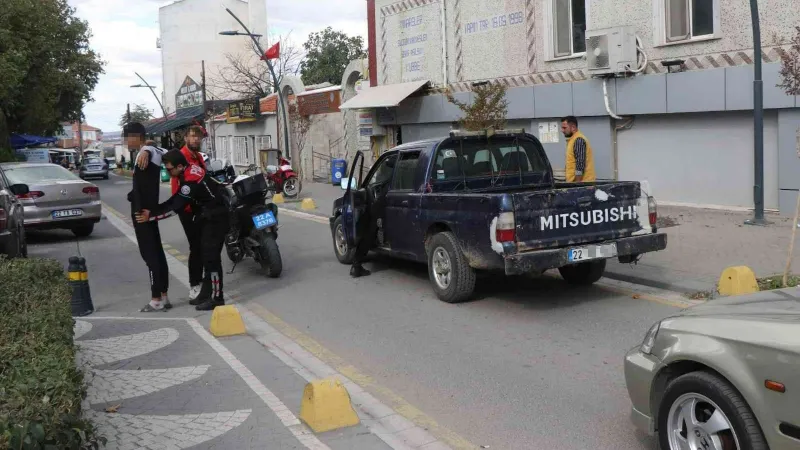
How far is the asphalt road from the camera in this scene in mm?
5023

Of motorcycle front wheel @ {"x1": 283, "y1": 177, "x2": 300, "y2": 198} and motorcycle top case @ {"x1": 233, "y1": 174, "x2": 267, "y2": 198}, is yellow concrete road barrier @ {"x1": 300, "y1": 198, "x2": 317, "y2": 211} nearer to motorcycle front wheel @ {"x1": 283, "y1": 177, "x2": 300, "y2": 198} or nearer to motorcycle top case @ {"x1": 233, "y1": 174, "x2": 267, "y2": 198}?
motorcycle front wheel @ {"x1": 283, "y1": 177, "x2": 300, "y2": 198}

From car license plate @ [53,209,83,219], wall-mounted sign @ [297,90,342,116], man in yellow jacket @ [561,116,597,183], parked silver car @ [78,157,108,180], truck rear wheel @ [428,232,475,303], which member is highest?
wall-mounted sign @ [297,90,342,116]

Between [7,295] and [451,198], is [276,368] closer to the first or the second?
[7,295]

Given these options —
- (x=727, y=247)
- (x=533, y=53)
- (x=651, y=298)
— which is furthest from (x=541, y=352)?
(x=533, y=53)

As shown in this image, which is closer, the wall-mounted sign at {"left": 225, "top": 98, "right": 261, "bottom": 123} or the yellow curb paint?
the yellow curb paint

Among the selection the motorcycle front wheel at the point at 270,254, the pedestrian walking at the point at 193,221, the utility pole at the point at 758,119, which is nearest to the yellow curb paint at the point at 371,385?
the pedestrian walking at the point at 193,221

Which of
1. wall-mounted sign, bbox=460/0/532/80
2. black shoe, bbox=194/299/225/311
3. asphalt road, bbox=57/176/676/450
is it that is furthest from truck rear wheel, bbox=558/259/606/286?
wall-mounted sign, bbox=460/0/532/80

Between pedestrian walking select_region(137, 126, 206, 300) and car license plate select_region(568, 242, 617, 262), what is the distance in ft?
13.5

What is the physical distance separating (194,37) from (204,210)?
67433mm

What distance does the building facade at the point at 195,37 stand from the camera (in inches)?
2793

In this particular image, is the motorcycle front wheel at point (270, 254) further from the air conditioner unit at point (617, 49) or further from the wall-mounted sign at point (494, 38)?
the wall-mounted sign at point (494, 38)

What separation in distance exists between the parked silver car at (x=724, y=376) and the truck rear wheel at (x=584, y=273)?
4.72 meters

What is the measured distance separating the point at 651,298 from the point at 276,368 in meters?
4.18

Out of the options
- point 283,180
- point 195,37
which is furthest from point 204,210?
point 195,37
